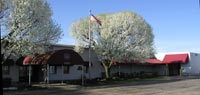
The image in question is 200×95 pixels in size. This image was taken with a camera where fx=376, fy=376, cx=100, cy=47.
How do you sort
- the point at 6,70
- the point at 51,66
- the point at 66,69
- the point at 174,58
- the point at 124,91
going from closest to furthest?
the point at 124,91 → the point at 6,70 → the point at 51,66 → the point at 66,69 → the point at 174,58

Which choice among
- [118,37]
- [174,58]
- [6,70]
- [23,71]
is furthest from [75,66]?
[174,58]

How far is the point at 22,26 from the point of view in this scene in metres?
33.1

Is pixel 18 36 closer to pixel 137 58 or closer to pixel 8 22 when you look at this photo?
pixel 8 22

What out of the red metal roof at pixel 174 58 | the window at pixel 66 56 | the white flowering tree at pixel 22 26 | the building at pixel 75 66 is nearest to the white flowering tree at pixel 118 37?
the building at pixel 75 66

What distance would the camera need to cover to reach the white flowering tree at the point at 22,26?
108 feet

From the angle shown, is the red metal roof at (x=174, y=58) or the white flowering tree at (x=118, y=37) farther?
the red metal roof at (x=174, y=58)

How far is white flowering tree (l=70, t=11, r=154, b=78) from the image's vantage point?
50.6 metres

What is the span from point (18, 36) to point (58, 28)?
596cm

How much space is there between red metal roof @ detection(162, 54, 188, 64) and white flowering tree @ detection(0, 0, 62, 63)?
43327 mm

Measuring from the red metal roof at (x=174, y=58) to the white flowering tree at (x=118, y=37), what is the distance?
68.3 feet

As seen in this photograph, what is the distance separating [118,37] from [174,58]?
27743 millimetres

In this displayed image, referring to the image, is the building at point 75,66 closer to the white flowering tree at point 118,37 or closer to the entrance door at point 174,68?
the entrance door at point 174,68

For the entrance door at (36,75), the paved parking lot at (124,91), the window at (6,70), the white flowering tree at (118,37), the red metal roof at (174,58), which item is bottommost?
the paved parking lot at (124,91)

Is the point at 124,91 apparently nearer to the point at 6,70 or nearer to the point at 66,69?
the point at 6,70
